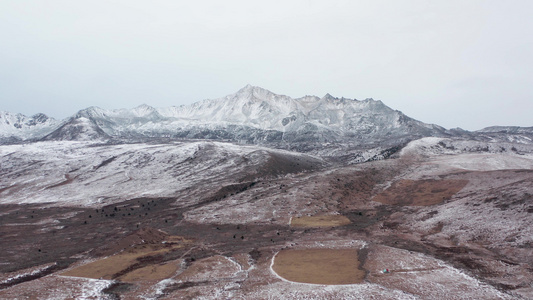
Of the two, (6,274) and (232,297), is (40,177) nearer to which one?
(6,274)

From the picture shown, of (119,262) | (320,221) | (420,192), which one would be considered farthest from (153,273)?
(420,192)

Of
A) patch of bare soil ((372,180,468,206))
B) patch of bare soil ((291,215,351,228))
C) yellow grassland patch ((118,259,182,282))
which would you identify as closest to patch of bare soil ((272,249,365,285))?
yellow grassland patch ((118,259,182,282))

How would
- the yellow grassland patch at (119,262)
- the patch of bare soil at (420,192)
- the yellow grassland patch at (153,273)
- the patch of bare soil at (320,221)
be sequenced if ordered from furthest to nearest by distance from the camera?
the patch of bare soil at (420,192), the patch of bare soil at (320,221), the yellow grassland patch at (119,262), the yellow grassland patch at (153,273)

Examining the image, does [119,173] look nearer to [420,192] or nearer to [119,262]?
[119,262]

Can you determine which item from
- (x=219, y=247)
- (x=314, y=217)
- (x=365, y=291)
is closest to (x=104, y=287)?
(x=219, y=247)

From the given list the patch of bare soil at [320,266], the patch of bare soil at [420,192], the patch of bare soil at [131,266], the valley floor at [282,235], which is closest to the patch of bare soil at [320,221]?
the valley floor at [282,235]

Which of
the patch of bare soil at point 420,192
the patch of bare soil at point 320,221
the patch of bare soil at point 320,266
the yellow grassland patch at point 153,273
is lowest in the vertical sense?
the patch of bare soil at point 320,221

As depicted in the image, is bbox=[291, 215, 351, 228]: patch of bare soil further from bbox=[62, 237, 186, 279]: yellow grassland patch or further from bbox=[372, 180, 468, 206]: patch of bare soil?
bbox=[62, 237, 186, 279]: yellow grassland patch

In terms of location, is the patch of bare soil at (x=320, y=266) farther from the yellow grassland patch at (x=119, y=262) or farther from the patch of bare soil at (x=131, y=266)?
the yellow grassland patch at (x=119, y=262)
